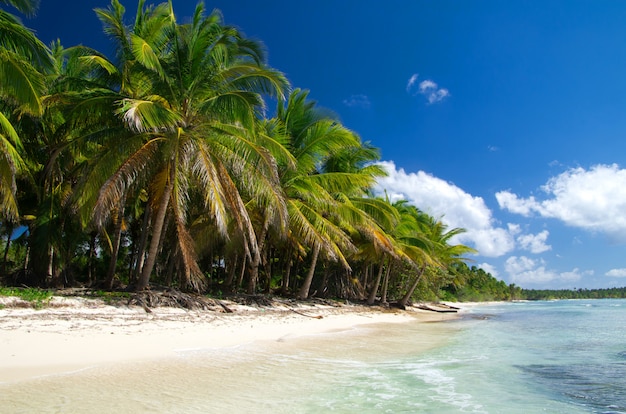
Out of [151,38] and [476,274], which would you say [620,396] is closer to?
[151,38]

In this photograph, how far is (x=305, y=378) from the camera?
552 centimetres

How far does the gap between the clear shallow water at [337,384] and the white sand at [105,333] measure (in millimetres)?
563

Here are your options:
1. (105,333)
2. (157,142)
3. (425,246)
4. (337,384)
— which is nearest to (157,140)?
(157,142)

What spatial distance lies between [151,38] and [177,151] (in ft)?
11.9

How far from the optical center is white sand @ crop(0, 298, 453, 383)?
17.7 feet

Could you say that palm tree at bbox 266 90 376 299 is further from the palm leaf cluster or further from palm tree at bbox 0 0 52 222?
palm tree at bbox 0 0 52 222

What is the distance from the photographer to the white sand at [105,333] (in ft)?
17.7

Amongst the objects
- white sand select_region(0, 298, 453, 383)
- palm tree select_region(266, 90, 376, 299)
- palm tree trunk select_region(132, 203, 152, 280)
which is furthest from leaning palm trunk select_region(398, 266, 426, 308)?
palm tree trunk select_region(132, 203, 152, 280)

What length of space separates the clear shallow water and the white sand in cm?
56

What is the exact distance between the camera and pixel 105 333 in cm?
708

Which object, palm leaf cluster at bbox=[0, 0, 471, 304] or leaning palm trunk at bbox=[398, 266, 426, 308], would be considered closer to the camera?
palm leaf cluster at bbox=[0, 0, 471, 304]

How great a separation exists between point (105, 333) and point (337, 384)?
4.27 meters

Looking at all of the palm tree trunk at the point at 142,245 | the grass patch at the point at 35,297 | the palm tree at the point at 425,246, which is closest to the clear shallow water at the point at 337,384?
the grass patch at the point at 35,297

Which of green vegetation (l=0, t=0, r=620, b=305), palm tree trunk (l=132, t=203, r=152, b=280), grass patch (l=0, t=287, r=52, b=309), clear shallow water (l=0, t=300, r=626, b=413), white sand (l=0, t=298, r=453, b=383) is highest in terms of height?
green vegetation (l=0, t=0, r=620, b=305)
